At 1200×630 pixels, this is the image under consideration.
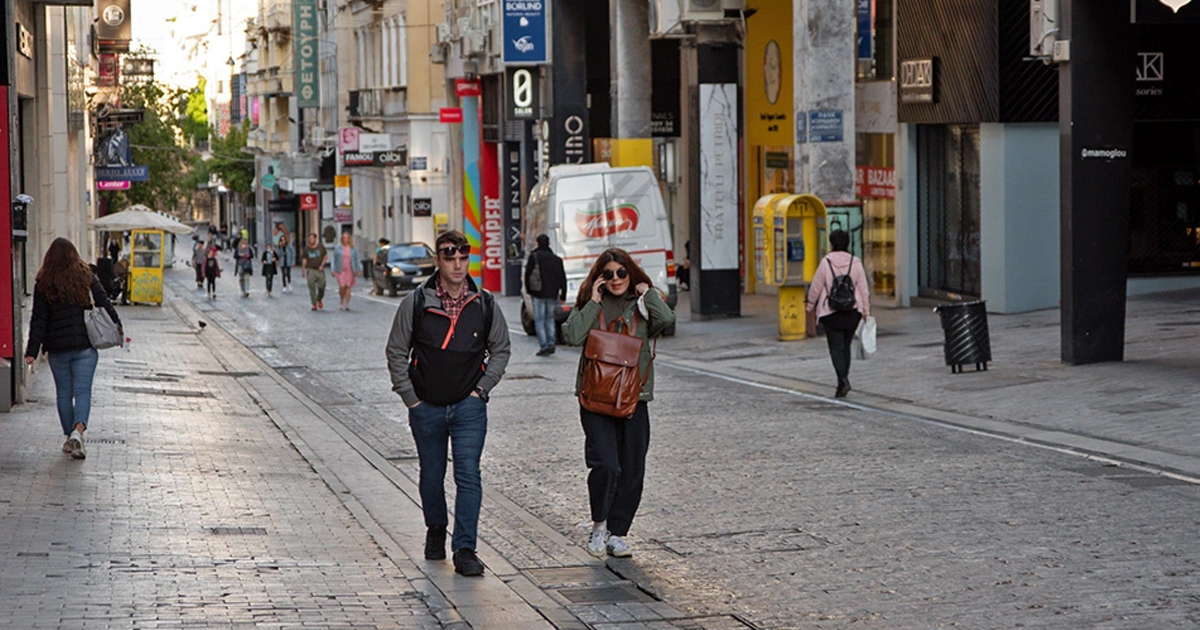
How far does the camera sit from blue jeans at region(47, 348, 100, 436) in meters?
13.8

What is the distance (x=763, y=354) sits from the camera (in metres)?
23.9

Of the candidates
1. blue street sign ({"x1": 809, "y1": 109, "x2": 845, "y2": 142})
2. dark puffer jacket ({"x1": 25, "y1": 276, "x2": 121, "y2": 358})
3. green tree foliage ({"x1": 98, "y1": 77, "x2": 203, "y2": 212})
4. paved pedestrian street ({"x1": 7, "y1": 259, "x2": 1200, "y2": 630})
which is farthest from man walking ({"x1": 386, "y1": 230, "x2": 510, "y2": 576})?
green tree foliage ({"x1": 98, "y1": 77, "x2": 203, "y2": 212})

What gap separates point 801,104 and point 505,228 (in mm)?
20881

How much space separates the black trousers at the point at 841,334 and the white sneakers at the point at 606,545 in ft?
27.1

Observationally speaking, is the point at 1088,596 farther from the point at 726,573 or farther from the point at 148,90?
the point at 148,90

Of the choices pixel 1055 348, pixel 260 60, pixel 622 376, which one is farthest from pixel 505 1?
pixel 260 60

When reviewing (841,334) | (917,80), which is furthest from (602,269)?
(917,80)

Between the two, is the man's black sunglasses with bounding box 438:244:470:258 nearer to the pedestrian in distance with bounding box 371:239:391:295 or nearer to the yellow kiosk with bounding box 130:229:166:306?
the yellow kiosk with bounding box 130:229:166:306

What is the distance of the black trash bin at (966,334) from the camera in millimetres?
19188

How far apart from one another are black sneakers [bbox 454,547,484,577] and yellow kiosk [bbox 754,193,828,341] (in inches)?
668

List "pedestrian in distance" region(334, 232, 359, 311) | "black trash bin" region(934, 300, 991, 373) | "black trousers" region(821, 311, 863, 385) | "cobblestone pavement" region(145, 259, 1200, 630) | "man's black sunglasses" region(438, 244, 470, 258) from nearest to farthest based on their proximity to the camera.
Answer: "cobblestone pavement" region(145, 259, 1200, 630), "man's black sunglasses" region(438, 244, 470, 258), "black trousers" region(821, 311, 863, 385), "black trash bin" region(934, 300, 991, 373), "pedestrian in distance" region(334, 232, 359, 311)

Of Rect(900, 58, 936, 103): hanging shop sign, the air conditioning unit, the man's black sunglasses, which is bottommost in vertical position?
the man's black sunglasses

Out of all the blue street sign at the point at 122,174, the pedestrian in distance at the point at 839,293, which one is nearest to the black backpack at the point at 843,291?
the pedestrian in distance at the point at 839,293

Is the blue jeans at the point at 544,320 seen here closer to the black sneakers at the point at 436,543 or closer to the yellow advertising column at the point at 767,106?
the yellow advertising column at the point at 767,106
